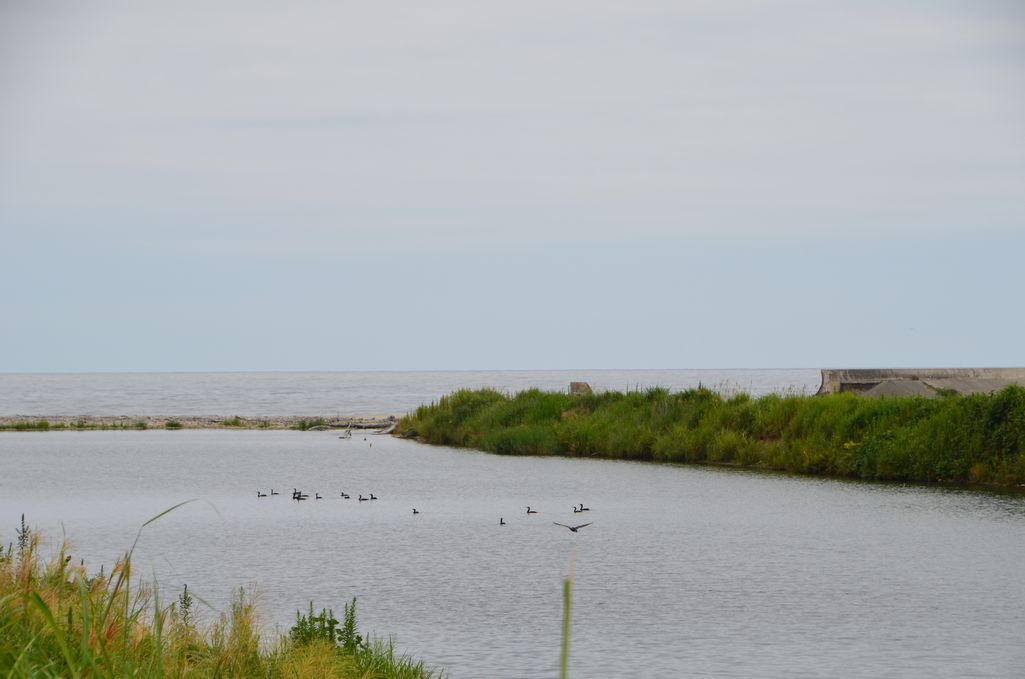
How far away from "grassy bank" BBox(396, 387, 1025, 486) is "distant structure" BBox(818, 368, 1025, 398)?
2.25 m

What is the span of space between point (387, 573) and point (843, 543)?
23.9ft

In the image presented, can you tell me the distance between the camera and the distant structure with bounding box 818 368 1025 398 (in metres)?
36.3

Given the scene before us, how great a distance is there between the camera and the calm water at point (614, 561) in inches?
489

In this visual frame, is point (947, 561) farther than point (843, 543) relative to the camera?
No

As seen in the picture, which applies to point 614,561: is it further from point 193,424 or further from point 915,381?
point 193,424

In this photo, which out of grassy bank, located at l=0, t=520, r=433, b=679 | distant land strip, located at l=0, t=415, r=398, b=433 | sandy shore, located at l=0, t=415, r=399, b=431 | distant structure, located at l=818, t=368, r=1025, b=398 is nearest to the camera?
grassy bank, located at l=0, t=520, r=433, b=679

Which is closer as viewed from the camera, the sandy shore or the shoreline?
the shoreline

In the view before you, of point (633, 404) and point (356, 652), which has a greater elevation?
point (633, 404)

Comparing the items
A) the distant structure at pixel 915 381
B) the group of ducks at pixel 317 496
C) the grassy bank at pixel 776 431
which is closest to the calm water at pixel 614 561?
the group of ducks at pixel 317 496

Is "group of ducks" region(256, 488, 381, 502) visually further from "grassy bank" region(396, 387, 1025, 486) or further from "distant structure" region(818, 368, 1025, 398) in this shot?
"distant structure" region(818, 368, 1025, 398)

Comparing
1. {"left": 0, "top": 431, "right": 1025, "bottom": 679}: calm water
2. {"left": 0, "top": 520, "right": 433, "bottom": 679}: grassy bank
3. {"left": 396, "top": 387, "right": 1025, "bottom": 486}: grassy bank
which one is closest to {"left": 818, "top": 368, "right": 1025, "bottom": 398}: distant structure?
{"left": 396, "top": 387, "right": 1025, "bottom": 486}: grassy bank

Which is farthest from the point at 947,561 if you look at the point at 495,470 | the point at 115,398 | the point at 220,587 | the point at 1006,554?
the point at 115,398

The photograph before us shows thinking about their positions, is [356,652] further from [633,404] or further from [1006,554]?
[633,404]

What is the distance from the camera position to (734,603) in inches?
584
